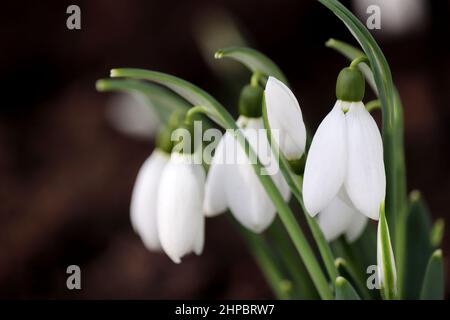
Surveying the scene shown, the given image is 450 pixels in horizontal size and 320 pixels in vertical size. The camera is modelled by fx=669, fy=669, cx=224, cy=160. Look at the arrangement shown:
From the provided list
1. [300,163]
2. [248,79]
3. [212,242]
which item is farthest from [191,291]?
[300,163]

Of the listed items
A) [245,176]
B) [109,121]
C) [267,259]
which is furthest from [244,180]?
[109,121]

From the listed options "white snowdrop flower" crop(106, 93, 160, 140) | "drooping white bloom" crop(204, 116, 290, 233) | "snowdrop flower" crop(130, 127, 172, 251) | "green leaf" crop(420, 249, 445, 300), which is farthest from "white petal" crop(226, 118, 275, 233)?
"white snowdrop flower" crop(106, 93, 160, 140)

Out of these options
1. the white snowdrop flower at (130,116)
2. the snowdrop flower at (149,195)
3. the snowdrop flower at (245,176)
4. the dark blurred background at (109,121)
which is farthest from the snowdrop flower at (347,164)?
the dark blurred background at (109,121)

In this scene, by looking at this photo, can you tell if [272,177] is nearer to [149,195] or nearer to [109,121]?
[149,195]

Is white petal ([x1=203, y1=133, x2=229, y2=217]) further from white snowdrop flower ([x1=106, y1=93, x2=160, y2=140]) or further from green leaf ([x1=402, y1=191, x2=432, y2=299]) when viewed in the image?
white snowdrop flower ([x1=106, y1=93, x2=160, y2=140])

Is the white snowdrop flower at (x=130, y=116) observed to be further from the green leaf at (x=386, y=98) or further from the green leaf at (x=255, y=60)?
the green leaf at (x=386, y=98)
